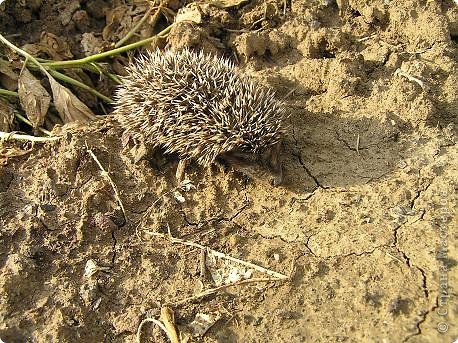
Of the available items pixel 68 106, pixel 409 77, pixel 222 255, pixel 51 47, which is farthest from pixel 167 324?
pixel 51 47

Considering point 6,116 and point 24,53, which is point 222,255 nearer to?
point 6,116

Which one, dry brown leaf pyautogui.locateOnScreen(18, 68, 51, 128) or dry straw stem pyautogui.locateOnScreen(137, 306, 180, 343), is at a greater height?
dry brown leaf pyautogui.locateOnScreen(18, 68, 51, 128)

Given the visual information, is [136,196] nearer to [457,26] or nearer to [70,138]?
[70,138]

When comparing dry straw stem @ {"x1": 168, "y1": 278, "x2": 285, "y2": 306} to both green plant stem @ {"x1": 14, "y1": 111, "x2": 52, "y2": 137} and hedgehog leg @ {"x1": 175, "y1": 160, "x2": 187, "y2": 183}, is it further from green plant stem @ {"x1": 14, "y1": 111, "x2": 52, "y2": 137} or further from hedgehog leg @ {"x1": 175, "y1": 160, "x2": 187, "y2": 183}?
green plant stem @ {"x1": 14, "y1": 111, "x2": 52, "y2": 137}

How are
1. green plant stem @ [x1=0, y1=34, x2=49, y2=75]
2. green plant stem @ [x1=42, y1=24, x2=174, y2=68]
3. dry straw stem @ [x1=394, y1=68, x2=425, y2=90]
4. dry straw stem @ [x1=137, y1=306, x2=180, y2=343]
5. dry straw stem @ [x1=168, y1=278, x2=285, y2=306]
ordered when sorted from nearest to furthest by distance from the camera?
dry straw stem @ [x1=137, y1=306, x2=180, y2=343], dry straw stem @ [x1=168, y1=278, x2=285, y2=306], dry straw stem @ [x1=394, y1=68, x2=425, y2=90], green plant stem @ [x1=0, y1=34, x2=49, y2=75], green plant stem @ [x1=42, y1=24, x2=174, y2=68]

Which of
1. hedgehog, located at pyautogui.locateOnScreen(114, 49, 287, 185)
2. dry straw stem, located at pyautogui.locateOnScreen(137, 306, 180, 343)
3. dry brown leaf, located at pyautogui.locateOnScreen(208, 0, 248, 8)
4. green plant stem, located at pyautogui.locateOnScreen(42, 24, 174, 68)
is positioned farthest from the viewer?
dry brown leaf, located at pyautogui.locateOnScreen(208, 0, 248, 8)

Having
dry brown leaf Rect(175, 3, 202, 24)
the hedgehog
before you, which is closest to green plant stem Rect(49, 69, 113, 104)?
the hedgehog
